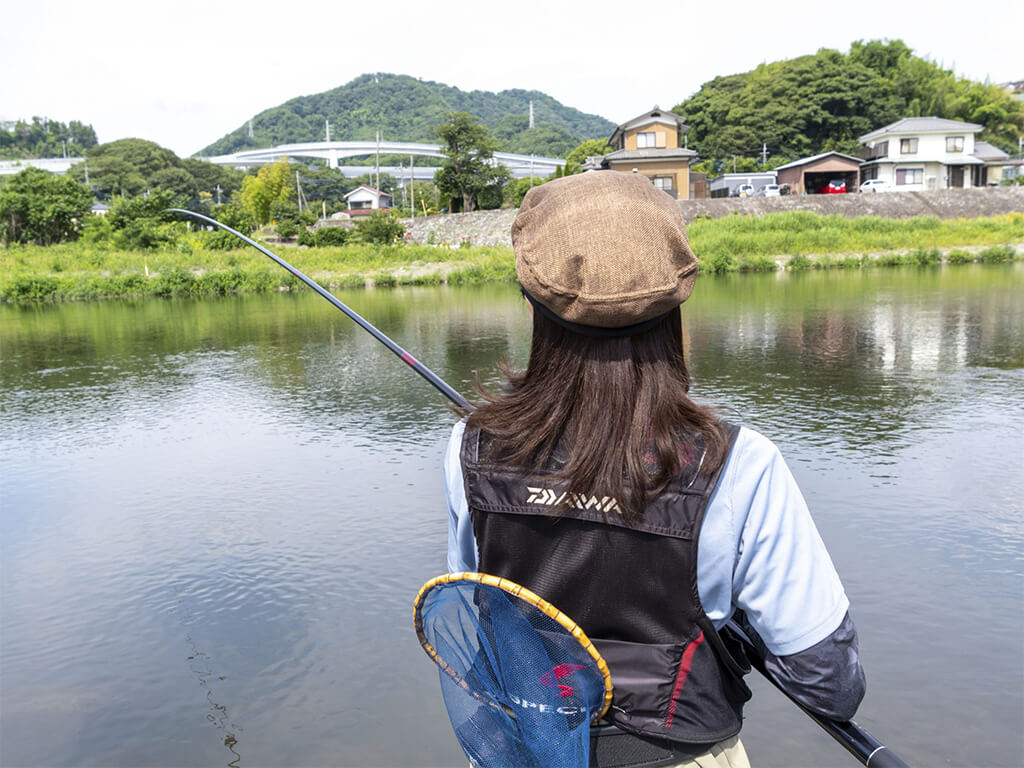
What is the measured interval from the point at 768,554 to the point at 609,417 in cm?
26

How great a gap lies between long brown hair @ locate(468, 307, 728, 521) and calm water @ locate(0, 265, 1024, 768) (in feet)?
0.33

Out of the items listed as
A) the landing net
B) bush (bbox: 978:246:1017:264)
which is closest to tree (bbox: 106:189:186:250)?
bush (bbox: 978:246:1017:264)

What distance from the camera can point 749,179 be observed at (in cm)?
4238

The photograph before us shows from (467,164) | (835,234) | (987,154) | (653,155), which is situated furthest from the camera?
(987,154)

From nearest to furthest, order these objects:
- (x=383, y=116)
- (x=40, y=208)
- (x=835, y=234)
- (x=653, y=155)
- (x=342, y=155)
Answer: (x=835, y=234) < (x=40, y=208) < (x=653, y=155) < (x=342, y=155) < (x=383, y=116)

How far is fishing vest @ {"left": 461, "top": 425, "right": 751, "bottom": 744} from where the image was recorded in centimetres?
106

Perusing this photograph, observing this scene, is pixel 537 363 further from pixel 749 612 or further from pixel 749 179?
pixel 749 179

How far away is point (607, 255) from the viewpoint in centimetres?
100

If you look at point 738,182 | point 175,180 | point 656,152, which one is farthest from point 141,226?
point 175,180

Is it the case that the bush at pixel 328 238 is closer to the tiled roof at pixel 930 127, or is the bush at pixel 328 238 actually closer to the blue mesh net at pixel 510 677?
the tiled roof at pixel 930 127

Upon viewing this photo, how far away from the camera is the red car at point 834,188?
37.4m

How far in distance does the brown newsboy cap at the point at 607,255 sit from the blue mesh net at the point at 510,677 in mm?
383

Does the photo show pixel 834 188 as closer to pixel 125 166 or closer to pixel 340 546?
pixel 340 546

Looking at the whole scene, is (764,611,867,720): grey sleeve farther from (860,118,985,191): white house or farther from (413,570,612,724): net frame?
(860,118,985,191): white house
